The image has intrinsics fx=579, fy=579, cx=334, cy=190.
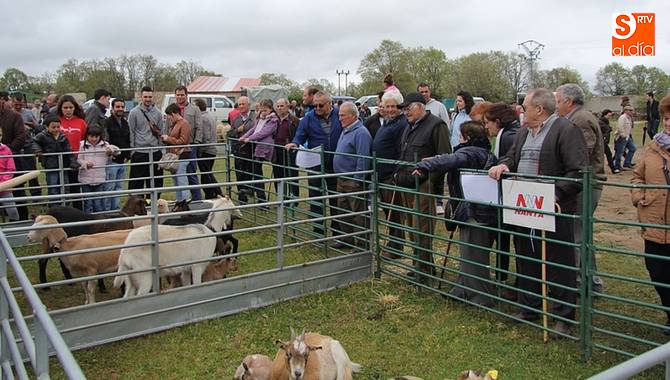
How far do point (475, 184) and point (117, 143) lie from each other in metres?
6.81

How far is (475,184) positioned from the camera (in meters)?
5.24

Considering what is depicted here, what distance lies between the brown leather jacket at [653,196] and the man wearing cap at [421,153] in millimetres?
1972

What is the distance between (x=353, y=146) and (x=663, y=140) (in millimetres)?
3738

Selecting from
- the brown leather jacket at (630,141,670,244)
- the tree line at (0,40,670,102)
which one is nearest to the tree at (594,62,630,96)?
the tree line at (0,40,670,102)

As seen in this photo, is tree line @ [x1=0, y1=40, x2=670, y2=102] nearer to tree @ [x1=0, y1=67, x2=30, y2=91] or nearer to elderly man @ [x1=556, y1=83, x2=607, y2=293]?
tree @ [x1=0, y1=67, x2=30, y2=91]

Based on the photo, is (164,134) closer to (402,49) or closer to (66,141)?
(66,141)

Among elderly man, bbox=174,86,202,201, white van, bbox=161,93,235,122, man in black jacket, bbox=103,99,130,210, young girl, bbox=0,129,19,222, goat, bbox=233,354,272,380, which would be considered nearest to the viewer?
goat, bbox=233,354,272,380

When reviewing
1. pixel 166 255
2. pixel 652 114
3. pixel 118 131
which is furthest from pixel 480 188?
pixel 652 114

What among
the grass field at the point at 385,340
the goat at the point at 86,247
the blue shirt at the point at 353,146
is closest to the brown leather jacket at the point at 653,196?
the grass field at the point at 385,340

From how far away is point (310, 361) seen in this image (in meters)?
3.74

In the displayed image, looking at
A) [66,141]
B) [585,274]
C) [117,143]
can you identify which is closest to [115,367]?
[585,274]

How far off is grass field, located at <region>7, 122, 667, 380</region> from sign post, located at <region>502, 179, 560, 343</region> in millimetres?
446

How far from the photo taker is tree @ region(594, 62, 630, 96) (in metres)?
80.9

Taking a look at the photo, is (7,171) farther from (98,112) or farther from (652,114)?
(652,114)
